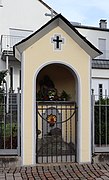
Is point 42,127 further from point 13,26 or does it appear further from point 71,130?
point 13,26

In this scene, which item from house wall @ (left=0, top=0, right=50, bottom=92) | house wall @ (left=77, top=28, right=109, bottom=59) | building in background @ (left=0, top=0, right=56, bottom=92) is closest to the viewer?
building in background @ (left=0, top=0, right=56, bottom=92)

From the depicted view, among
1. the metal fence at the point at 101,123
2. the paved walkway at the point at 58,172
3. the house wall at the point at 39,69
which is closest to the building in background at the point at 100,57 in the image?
the metal fence at the point at 101,123

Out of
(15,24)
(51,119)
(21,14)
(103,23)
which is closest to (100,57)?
(21,14)

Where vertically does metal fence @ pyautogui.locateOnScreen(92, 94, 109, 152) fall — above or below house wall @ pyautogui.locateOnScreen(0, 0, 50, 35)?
below

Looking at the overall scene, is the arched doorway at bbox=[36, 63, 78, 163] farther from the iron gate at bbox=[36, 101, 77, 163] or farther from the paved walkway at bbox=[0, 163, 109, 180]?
the paved walkway at bbox=[0, 163, 109, 180]

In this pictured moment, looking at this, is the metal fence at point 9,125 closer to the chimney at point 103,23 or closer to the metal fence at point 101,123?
the metal fence at point 101,123

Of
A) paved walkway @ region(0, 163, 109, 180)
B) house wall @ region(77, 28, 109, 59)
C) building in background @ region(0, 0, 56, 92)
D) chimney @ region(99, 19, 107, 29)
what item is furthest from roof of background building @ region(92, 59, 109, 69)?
paved walkway @ region(0, 163, 109, 180)

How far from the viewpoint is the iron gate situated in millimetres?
8812

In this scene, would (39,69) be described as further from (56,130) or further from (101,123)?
(101,123)

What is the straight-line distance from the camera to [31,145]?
28.0 feet

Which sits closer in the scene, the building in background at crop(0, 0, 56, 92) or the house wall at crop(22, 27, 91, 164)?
the house wall at crop(22, 27, 91, 164)

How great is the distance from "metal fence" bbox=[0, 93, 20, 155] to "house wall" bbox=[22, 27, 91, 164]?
234 mm

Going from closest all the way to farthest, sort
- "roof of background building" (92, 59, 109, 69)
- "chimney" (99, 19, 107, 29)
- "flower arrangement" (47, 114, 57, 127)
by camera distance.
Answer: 1. "flower arrangement" (47, 114, 57, 127)
2. "roof of background building" (92, 59, 109, 69)
3. "chimney" (99, 19, 107, 29)

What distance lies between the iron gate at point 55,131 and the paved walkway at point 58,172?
16.6 inches
